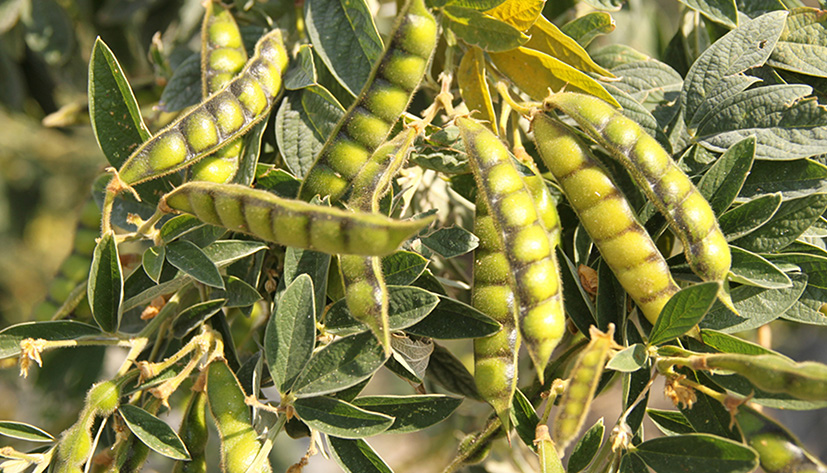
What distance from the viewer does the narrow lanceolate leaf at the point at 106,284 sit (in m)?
1.22

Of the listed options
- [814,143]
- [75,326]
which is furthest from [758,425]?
[75,326]

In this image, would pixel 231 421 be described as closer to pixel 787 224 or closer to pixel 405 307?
pixel 405 307

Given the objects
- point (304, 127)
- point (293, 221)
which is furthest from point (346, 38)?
point (293, 221)

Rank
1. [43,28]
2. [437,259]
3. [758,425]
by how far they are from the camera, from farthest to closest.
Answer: [43,28] < [437,259] < [758,425]

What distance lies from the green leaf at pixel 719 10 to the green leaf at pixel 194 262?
47.5 inches

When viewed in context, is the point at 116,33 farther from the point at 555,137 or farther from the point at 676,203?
the point at 676,203

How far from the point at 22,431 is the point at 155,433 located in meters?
0.29

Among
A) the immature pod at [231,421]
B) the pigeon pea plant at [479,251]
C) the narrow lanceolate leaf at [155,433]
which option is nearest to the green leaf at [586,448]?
the pigeon pea plant at [479,251]

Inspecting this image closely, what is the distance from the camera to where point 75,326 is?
1332mm

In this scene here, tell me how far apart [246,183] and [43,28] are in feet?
5.39

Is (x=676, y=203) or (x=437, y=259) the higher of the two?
(x=676, y=203)

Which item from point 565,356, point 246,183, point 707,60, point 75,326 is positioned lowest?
point 565,356

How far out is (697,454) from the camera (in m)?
1.09

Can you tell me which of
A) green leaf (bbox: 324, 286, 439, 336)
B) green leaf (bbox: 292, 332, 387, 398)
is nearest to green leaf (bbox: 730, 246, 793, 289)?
green leaf (bbox: 324, 286, 439, 336)
